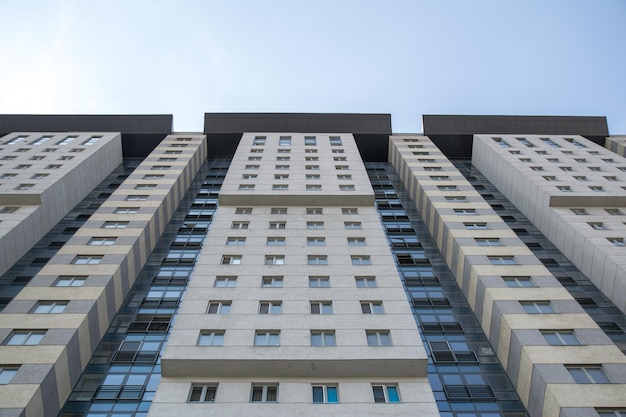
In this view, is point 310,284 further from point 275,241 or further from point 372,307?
point 275,241

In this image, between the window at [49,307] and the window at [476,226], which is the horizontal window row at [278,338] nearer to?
the window at [49,307]

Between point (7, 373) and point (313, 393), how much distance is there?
47.1ft

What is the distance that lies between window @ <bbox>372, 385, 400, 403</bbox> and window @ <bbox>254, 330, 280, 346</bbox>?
217 inches

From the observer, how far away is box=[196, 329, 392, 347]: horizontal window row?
27078mm

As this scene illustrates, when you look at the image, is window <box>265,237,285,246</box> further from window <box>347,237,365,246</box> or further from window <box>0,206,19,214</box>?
window <box>0,206,19,214</box>

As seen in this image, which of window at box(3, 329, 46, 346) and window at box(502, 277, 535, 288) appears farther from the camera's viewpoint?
window at box(502, 277, 535, 288)

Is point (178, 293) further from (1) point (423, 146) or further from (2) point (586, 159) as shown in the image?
(2) point (586, 159)

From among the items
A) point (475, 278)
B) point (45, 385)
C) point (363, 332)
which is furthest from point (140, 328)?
point (475, 278)

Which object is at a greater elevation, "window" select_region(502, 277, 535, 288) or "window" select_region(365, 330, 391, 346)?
"window" select_region(502, 277, 535, 288)

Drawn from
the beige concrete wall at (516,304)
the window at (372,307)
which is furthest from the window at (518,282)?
the window at (372,307)

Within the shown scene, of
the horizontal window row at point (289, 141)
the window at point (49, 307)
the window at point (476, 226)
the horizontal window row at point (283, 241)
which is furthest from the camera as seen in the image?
the horizontal window row at point (289, 141)

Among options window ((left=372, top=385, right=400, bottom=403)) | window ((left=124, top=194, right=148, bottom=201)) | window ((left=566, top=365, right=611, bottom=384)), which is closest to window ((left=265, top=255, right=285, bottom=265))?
window ((left=372, top=385, right=400, bottom=403))

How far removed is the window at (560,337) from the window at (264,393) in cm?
1435

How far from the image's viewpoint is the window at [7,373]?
2400cm
